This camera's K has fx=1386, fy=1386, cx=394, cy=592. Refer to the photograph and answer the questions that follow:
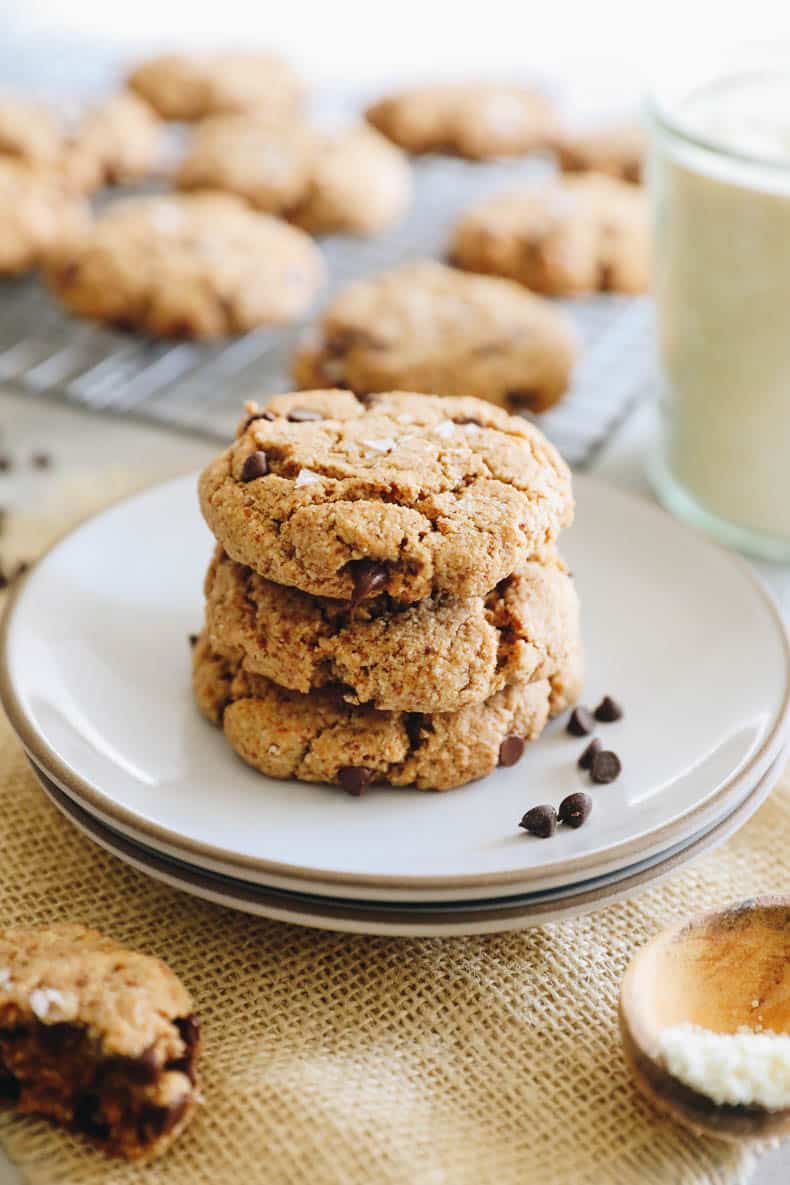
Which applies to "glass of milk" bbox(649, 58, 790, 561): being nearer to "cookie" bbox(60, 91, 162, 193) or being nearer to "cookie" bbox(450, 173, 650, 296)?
"cookie" bbox(450, 173, 650, 296)

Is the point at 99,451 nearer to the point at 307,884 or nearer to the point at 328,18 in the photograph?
the point at 307,884

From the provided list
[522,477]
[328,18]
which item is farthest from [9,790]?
[328,18]

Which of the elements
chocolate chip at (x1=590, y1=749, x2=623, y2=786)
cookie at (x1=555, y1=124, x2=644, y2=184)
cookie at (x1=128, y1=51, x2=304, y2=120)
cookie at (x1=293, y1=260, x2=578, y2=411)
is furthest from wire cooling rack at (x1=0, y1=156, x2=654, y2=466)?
chocolate chip at (x1=590, y1=749, x2=623, y2=786)

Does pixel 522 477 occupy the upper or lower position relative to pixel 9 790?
upper

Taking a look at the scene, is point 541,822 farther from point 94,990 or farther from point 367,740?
point 94,990

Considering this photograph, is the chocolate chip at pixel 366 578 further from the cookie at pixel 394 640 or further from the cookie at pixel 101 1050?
the cookie at pixel 101 1050

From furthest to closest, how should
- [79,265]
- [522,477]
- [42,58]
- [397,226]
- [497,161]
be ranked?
[42,58] < [497,161] < [397,226] < [79,265] < [522,477]

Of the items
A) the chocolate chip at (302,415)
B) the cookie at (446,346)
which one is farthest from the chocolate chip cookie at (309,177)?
the chocolate chip at (302,415)
